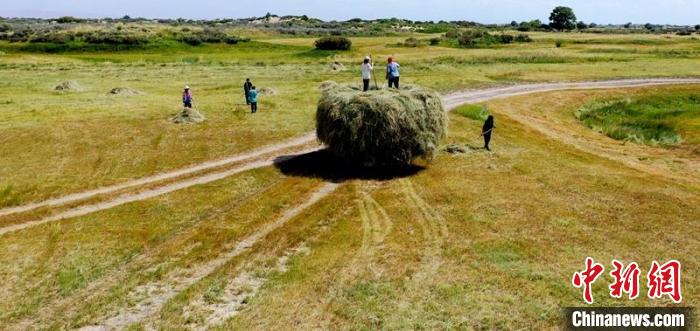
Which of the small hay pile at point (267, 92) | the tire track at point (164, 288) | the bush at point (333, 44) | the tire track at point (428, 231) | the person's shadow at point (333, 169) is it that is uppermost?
the bush at point (333, 44)

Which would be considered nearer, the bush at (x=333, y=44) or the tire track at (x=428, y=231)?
the tire track at (x=428, y=231)

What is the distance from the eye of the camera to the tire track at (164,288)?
48.6ft

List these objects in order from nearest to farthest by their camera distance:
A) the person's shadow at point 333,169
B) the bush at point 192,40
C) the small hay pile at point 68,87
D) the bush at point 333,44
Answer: the person's shadow at point 333,169 < the small hay pile at point 68,87 < the bush at point 333,44 < the bush at point 192,40

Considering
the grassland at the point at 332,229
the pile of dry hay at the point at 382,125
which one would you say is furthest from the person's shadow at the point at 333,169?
the pile of dry hay at the point at 382,125

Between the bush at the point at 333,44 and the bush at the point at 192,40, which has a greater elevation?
the bush at the point at 192,40

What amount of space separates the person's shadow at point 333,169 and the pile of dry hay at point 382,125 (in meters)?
0.60

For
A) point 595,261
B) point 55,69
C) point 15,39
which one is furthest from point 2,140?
point 15,39

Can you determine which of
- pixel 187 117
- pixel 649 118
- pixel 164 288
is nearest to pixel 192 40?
pixel 187 117

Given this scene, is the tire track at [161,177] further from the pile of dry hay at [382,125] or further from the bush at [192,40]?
the bush at [192,40]

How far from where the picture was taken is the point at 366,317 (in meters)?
14.5

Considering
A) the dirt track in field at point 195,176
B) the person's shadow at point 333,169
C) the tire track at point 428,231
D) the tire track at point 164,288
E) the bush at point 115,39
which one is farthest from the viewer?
the bush at point 115,39

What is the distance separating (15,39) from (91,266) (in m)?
126

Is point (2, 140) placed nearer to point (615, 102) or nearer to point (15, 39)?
point (615, 102)

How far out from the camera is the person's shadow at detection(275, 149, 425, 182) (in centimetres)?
2720
